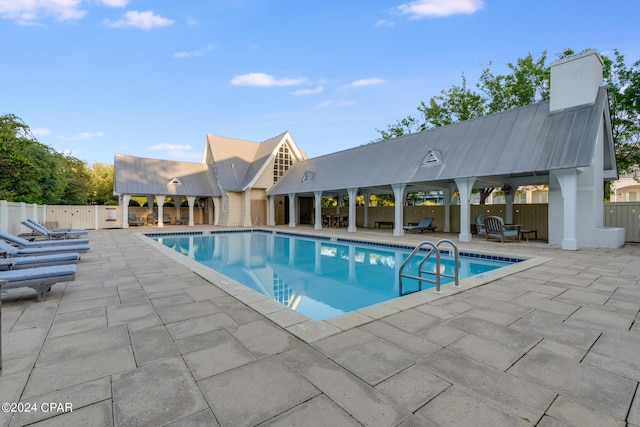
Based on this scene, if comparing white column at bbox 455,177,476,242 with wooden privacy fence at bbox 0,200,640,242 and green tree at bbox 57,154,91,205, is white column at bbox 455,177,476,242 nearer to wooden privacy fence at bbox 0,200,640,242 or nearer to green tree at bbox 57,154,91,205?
wooden privacy fence at bbox 0,200,640,242

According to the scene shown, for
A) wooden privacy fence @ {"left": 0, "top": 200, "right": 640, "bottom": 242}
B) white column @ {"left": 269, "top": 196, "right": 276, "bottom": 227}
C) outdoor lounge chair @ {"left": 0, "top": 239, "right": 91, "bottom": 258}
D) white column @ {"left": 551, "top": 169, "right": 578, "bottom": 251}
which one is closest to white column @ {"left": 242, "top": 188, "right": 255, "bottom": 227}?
white column @ {"left": 269, "top": 196, "right": 276, "bottom": 227}

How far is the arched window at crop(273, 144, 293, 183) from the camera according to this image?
23.4 metres

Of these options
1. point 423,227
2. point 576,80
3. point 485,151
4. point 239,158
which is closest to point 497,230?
point 485,151

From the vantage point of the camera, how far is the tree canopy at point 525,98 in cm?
1517

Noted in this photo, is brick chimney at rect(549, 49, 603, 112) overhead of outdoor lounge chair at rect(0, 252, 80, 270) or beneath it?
overhead

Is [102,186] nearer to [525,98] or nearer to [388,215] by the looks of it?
[388,215]

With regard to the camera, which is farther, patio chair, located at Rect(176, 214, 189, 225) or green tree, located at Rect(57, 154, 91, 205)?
green tree, located at Rect(57, 154, 91, 205)

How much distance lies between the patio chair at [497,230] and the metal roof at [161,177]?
1857cm

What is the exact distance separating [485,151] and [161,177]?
2098cm

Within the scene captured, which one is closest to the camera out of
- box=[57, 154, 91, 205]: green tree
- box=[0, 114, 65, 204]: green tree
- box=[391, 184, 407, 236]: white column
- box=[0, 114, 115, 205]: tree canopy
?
box=[0, 114, 65, 204]: green tree

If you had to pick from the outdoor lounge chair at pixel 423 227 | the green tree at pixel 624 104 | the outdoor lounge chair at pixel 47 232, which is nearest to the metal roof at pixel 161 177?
the outdoor lounge chair at pixel 47 232

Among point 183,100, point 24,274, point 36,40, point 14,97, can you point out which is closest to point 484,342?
point 24,274

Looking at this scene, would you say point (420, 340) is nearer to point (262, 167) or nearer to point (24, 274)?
point (24, 274)

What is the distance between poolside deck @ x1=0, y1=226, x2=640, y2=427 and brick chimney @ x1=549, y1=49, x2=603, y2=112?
359 inches
